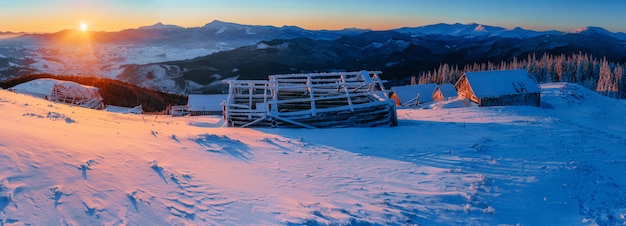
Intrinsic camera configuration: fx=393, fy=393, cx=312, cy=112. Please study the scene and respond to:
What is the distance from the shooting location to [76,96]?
1330 inches

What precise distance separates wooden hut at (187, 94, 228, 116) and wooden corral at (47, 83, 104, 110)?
8205 mm

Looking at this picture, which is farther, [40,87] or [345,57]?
[345,57]

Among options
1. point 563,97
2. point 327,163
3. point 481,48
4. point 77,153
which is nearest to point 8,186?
point 77,153

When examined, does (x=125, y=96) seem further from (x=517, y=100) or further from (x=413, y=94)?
(x=517, y=100)

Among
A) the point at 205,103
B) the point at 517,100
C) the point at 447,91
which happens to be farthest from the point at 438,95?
the point at 205,103

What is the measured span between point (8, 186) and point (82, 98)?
31.1 m

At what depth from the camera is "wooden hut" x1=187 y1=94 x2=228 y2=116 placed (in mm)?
39406

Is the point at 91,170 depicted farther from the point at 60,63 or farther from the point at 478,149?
the point at 60,63

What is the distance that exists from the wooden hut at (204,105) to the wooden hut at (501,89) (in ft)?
78.1

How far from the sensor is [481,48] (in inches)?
7072

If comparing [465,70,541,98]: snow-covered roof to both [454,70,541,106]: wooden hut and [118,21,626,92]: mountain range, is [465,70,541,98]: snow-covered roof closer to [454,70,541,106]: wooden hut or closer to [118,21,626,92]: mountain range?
[454,70,541,106]: wooden hut

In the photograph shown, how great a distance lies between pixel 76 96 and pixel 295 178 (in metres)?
31.8

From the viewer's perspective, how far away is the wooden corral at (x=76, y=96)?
32.0 meters

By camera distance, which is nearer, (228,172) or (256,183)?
(256,183)
